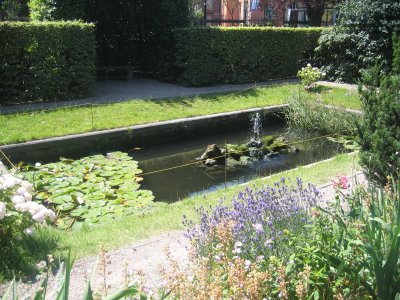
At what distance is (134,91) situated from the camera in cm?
1228

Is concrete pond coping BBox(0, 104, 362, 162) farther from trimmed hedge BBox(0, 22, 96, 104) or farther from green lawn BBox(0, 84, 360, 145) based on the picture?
trimmed hedge BBox(0, 22, 96, 104)

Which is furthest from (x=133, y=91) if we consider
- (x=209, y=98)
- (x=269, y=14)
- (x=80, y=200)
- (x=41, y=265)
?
(x=269, y=14)

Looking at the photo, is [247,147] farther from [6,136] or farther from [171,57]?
[171,57]

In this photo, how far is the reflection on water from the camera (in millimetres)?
7172

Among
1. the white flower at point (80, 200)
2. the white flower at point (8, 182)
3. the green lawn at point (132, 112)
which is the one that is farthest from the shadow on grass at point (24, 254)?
the green lawn at point (132, 112)

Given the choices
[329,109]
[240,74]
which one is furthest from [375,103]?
[240,74]

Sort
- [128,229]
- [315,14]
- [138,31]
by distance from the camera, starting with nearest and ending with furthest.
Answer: [128,229], [138,31], [315,14]

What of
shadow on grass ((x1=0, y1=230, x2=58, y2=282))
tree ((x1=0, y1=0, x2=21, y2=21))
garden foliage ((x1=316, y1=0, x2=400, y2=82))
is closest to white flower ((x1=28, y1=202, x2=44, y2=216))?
shadow on grass ((x1=0, y1=230, x2=58, y2=282))

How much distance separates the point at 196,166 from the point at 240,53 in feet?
21.9

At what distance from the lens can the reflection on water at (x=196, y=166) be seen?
7.17 m

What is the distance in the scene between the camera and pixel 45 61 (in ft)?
33.8

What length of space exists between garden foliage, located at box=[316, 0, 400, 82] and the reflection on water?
456 centimetres

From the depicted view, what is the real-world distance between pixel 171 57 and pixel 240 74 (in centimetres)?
216

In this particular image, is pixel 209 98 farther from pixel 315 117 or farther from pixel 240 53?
pixel 240 53
